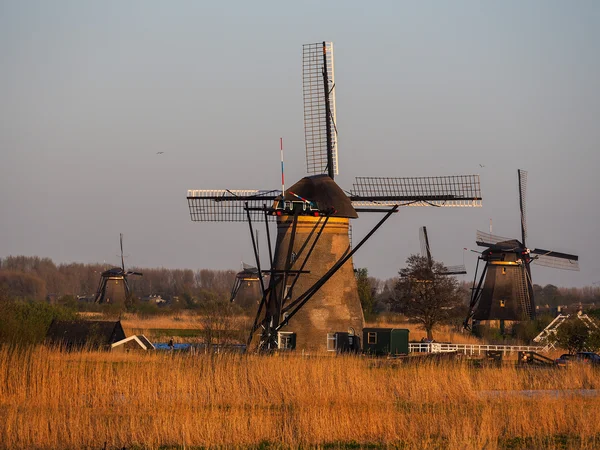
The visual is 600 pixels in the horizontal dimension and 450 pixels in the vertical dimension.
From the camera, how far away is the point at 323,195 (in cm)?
3136

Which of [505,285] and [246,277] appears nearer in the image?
[505,285]

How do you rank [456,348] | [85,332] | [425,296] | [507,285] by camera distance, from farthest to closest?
[507,285] < [425,296] < [85,332] < [456,348]

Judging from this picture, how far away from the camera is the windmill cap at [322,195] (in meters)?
31.2

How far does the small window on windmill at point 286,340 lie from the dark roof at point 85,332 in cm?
636

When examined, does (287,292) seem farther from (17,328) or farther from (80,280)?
(80,280)

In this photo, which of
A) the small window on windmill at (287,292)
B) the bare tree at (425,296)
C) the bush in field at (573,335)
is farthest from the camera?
the bare tree at (425,296)

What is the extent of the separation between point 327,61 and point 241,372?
1725 centimetres

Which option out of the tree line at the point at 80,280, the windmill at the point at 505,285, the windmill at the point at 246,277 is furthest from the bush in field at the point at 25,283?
the windmill at the point at 505,285

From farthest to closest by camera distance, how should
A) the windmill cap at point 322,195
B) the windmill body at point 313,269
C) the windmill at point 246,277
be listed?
the windmill at point 246,277
the windmill cap at point 322,195
the windmill body at point 313,269

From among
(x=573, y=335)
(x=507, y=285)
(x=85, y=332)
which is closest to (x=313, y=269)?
(x=85, y=332)

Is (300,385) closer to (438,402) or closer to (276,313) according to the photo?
(438,402)

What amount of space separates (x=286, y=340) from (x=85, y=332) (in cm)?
778

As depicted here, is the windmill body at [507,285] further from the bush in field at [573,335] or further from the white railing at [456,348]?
the bush in field at [573,335]

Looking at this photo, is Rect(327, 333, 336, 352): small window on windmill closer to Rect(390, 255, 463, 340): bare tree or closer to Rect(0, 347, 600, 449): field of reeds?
Rect(0, 347, 600, 449): field of reeds
